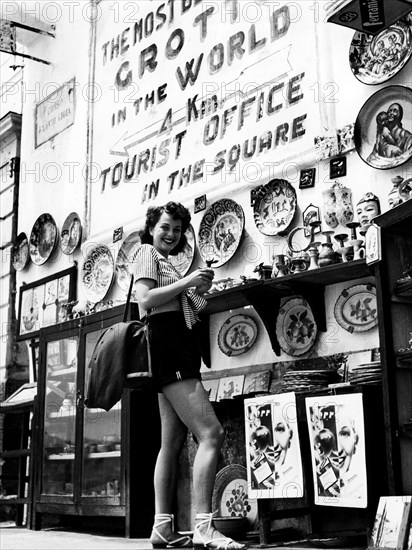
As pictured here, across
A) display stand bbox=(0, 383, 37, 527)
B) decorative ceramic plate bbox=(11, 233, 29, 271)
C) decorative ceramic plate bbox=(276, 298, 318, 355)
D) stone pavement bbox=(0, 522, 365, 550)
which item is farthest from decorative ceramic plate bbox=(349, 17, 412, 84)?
decorative ceramic plate bbox=(11, 233, 29, 271)

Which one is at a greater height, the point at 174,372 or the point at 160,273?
the point at 160,273

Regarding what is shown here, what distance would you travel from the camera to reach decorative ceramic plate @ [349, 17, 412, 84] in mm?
3998

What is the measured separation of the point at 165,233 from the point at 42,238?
12.4 feet

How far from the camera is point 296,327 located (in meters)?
4.23

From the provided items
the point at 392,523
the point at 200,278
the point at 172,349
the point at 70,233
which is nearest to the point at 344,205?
the point at 200,278

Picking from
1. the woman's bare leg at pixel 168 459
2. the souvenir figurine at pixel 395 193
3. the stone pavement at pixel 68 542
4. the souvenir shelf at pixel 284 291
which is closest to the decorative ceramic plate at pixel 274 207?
the souvenir shelf at pixel 284 291

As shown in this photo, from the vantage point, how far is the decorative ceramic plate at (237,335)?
14.9 ft

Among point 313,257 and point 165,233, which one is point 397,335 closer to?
point 313,257

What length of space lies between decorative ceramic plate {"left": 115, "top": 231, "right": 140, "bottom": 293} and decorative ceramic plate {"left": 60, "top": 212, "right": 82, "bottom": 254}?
2.38ft

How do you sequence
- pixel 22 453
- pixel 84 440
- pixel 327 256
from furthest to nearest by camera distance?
pixel 22 453 < pixel 84 440 < pixel 327 256

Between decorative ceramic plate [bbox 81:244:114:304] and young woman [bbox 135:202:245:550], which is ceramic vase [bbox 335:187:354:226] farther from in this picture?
decorative ceramic plate [bbox 81:244:114:304]

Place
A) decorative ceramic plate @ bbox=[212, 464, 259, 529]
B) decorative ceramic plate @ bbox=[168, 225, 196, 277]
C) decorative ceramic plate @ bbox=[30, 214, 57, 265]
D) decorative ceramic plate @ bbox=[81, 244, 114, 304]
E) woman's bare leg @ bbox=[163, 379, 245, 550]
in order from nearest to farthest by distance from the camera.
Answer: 1. woman's bare leg @ bbox=[163, 379, 245, 550]
2. decorative ceramic plate @ bbox=[212, 464, 259, 529]
3. decorative ceramic plate @ bbox=[168, 225, 196, 277]
4. decorative ceramic plate @ bbox=[81, 244, 114, 304]
5. decorative ceramic plate @ bbox=[30, 214, 57, 265]

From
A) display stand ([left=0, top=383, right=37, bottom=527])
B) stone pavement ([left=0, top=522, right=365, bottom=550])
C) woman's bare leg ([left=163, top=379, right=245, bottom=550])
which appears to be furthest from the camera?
display stand ([left=0, top=383, right=37, bottom=527])

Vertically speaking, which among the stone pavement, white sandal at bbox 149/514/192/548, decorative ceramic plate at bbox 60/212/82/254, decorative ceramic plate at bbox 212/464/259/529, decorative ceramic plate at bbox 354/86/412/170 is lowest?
the stone pavement
